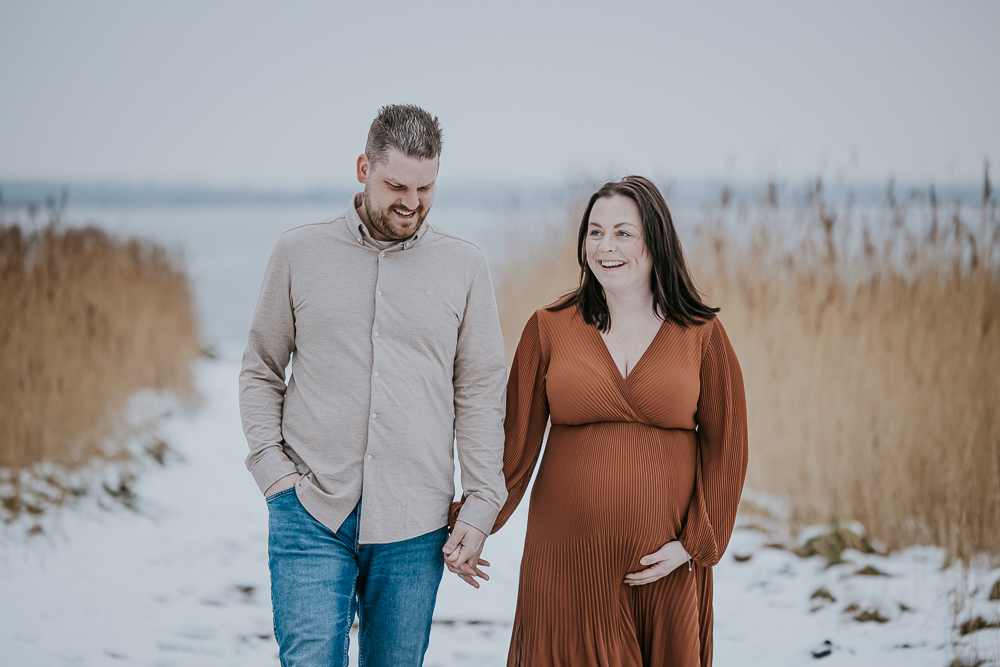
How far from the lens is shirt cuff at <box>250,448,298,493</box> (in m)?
1.71

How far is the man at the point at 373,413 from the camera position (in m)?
1.69

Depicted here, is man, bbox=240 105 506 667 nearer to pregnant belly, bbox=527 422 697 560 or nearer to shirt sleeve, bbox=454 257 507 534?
shirt sleeve, bbox=454 257 507 534

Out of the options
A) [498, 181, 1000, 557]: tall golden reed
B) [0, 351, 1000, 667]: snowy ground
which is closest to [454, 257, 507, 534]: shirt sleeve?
[0, 351, 1000, 667]: snowy ground

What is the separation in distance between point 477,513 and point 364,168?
0.82 metres

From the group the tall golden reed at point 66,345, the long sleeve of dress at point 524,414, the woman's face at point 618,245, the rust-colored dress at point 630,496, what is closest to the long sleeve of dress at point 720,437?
the rust-colored dress at point 630,496

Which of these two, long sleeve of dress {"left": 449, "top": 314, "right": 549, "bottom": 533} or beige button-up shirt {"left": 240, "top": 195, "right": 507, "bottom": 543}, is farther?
long sleeve of dress {"left": 449, "top": 314, "right": 549, "bottom": 533}

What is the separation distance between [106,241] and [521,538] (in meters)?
3.73

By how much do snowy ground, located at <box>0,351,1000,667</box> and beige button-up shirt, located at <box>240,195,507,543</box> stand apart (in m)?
1.40

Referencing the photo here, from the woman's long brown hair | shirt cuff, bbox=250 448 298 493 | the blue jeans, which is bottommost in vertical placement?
the blue jeans

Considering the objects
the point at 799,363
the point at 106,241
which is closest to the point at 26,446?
the point at 106,241

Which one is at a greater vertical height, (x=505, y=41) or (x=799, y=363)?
(x=505, y=41)

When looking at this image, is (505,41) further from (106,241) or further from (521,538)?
(521,538)

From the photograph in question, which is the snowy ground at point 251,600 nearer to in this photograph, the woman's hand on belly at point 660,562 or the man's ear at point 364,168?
the woman's hand on belly at point 660,562

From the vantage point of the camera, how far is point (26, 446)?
409 centimetres
